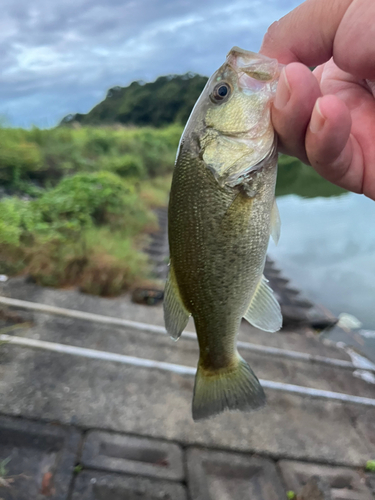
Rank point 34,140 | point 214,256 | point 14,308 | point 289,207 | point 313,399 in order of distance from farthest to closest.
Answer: point 289,207
point 34,140
point 14,308
point 313,399
point 214,256

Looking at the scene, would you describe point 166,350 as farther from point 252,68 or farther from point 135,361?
point 252,68

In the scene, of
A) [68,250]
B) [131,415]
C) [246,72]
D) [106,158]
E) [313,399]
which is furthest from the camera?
[106,158]

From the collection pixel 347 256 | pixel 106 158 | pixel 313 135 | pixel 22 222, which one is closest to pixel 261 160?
pixel 313 135

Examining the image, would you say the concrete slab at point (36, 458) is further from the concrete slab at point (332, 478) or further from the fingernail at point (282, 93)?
the fingernail at point (282, 93)

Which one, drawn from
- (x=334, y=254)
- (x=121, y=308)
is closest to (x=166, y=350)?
(x=121, y=308)

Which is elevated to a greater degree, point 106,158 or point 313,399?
point 106,158

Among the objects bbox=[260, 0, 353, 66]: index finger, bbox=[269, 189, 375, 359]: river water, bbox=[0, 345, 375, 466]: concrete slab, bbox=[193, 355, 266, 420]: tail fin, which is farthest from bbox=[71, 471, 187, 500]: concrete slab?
bbox=[269, 189, 375, 359]: river water

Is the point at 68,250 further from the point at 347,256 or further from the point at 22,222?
the point at 347,256
